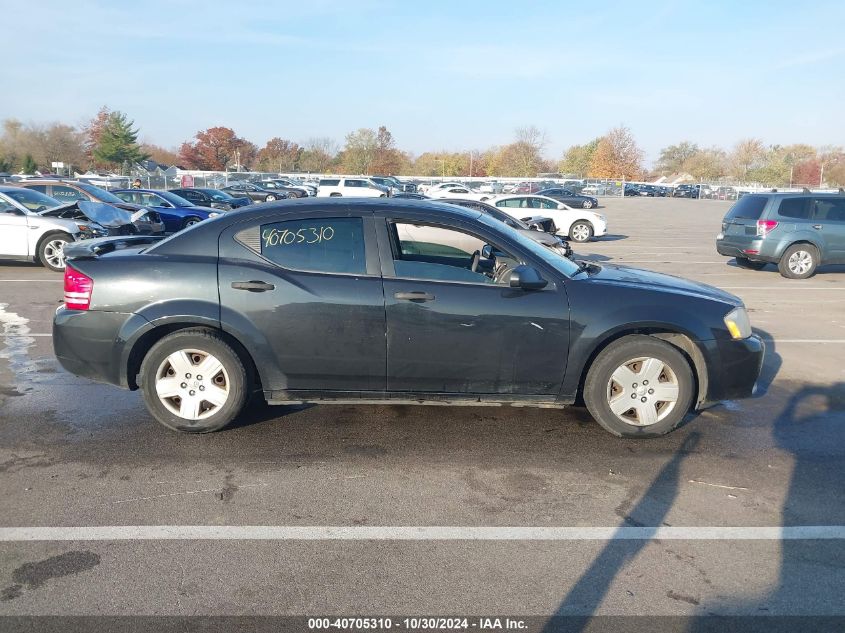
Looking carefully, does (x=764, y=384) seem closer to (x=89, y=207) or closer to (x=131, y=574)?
(x=131, y=574)

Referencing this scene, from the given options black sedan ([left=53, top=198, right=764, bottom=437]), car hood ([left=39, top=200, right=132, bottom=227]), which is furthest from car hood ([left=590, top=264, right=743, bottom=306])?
car hood ([left=39, top=200, right=132, bottom=227])

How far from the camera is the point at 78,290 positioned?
16.4 feet

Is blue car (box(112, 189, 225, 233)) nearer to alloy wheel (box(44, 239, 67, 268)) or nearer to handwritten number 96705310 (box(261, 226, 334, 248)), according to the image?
alloy wheel (box(44, 239, 67, 268))

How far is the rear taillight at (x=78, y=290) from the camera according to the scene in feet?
16.3

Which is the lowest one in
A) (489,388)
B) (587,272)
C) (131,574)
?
(131,574)

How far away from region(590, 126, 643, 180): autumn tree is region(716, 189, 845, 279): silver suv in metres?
79.4

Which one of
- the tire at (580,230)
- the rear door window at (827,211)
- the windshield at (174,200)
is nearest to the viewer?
the rear door window at (827,211)

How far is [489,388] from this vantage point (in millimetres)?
4918

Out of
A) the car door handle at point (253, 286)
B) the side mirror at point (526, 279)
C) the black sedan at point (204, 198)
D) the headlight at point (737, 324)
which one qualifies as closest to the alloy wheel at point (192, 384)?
the car door handle at point (253, 286)

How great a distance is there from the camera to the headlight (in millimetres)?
5035

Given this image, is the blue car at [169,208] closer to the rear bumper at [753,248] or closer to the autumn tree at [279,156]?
the rear bumper at [753,248]

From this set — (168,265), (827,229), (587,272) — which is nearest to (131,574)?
(168,265)

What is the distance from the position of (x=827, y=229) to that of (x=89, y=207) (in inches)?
557

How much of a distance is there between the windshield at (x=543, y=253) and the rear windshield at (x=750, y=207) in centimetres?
1037
